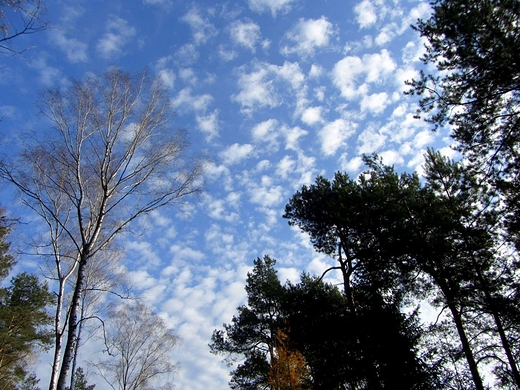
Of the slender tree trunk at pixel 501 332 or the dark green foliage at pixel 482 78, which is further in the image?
the slender tree trunk at pixel 501 332

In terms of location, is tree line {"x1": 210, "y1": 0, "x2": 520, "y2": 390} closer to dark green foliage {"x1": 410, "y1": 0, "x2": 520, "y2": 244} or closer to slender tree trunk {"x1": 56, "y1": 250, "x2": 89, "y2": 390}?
dark green foliage {"x1": 410, "y1": 0, "x2": 520, "y2": 244}

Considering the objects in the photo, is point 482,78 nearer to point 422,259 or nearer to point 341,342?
point 422,259

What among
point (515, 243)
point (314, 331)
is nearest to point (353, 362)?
point (314, 331)

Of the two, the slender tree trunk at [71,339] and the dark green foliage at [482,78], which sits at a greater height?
the dark green foliage at [482,78]

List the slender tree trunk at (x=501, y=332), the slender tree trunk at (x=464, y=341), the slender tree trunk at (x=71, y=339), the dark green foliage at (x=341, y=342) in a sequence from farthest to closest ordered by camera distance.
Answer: the dark green foliage at (x=341, y=342) → the slender tree trunk at (x=464, y=341) → the slender tree trunk at (x=501, y=332) → the slender tree trunk at (x=71, y=339)

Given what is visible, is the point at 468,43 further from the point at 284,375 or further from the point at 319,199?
the point at 284,375

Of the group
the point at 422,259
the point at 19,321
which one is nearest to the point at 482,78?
the point at 422,259

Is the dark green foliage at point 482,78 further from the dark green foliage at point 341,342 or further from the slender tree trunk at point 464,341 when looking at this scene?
the dark green foliage at point 341,342

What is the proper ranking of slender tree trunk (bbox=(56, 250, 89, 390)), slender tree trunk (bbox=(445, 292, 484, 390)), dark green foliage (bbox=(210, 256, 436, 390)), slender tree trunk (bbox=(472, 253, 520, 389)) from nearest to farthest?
1. slender tree trunk (bbox=(56, 250, 89, 390))
2. slender tree trunk (bbox=(472, 253, 520, 389))
3. slender tree trunk (bbox=(445, 292, 484, 390))
4. dark green foliage (bbox=(210, 256, 436, 390))

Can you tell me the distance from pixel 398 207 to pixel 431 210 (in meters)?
1.72

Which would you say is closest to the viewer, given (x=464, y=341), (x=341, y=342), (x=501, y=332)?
(x=501, y=332)

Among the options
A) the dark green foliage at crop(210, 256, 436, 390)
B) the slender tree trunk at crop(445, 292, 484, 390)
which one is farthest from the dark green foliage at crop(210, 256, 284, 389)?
the slender tree trunk at crop(445, 292, 484, 390)

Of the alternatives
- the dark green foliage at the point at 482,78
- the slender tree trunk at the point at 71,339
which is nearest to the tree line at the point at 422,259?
the dark green foliage at the point at 482,78

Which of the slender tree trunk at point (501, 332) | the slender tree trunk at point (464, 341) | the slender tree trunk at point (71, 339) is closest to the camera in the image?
the slender tree trunk at point (71, 339)
